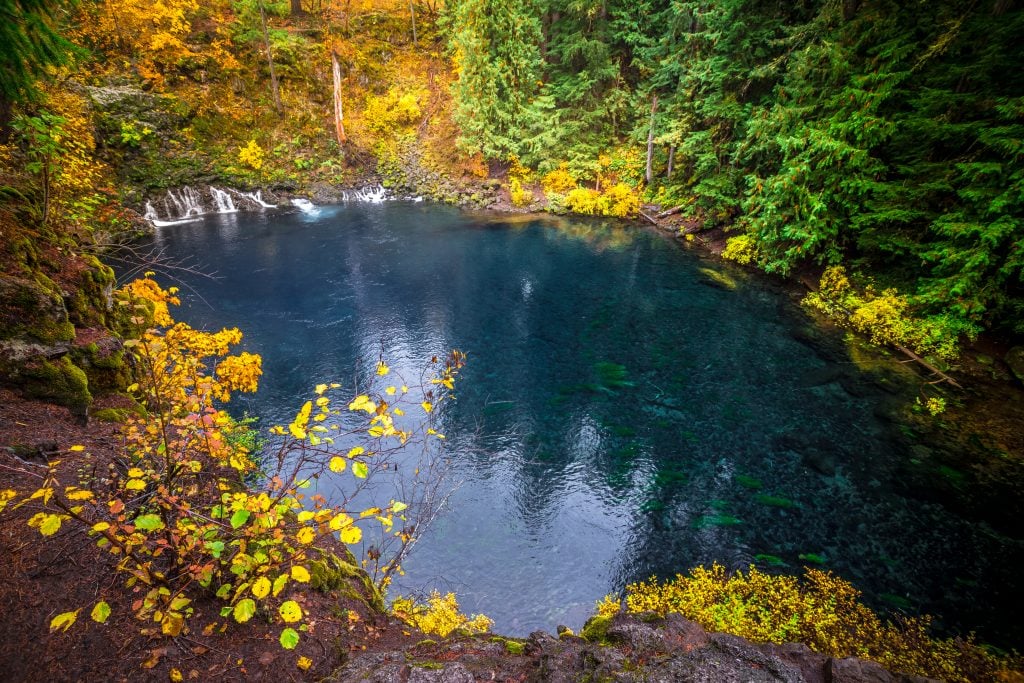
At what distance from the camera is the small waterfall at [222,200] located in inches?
1143

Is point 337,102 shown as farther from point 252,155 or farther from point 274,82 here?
point 252,155

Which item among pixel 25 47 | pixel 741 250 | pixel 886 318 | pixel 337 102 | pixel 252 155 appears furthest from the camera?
pixel 337 102

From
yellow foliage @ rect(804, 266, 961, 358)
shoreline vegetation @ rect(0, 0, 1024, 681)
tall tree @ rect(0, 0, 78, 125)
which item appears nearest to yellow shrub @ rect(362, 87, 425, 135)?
shoreline vegetation @ rect(0, 0, 1024, 681)

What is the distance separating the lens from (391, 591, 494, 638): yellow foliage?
7355mm

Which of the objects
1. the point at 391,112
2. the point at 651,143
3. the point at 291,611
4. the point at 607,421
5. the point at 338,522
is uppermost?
the point at 391,112

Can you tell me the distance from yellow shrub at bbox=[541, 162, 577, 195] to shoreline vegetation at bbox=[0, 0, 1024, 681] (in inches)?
8.8

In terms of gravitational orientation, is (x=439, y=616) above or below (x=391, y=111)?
below

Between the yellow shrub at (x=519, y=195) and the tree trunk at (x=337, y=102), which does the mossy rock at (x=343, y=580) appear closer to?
the yellow shrub at (x=519, y=195)

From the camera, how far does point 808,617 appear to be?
771 cm

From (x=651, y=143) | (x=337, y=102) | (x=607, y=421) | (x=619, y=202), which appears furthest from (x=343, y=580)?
(x=337, y=102)

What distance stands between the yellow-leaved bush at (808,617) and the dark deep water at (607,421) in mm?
411

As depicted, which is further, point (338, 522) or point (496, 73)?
point (496, 73)

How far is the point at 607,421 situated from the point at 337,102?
3445 centimetres

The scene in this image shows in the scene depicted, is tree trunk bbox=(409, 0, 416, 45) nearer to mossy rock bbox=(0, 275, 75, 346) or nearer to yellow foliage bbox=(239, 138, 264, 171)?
yellow foliage bbox=(239, 138, 264, 171)
